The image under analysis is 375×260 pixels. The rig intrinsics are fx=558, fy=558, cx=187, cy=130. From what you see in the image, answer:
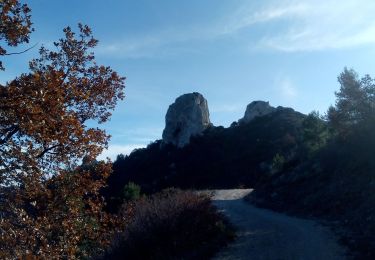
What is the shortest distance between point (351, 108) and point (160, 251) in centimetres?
1530

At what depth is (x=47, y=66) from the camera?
7855mm

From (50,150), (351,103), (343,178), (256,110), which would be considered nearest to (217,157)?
(256,110)

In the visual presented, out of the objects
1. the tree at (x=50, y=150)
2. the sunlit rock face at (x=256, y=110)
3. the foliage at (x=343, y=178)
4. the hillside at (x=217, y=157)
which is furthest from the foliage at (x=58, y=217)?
the sunlit rock face at (x=256, y=110)

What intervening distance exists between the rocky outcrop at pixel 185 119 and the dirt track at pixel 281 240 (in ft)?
190

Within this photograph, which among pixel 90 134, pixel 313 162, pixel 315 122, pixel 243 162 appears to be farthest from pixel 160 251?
pixel 243 162

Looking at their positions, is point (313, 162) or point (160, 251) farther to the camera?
point (313, 162)

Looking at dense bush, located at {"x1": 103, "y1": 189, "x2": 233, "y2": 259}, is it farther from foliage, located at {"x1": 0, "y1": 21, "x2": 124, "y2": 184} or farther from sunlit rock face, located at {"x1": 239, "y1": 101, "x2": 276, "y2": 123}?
sunlit rock face, located at {"x1": 239, "y1": 101, "x2": 276, "y2": 123}

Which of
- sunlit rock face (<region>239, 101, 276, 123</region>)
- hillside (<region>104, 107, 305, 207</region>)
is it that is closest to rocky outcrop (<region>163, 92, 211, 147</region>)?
hillside (<region>104, 107, 305, 207</region>)

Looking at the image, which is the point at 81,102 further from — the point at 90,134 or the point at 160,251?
the point at 160,251

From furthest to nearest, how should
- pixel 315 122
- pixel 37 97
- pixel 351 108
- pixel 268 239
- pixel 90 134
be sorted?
pixel 315 122
pixel 351 108
pixel 268 239
pixel 90 134
pixel 37 97

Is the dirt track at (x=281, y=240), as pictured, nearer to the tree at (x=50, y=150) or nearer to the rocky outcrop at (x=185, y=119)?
the tree at (x=50, y=150)

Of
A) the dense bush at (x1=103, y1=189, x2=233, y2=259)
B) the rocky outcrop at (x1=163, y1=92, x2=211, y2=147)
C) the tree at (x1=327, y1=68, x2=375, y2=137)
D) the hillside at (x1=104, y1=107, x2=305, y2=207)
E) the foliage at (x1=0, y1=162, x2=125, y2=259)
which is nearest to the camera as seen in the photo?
the foliage at (x1=0, y1=162, x2=125, y2=259)

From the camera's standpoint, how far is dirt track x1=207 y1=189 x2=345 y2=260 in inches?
576

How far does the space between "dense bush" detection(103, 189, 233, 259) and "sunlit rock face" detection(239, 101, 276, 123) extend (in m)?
65.1
